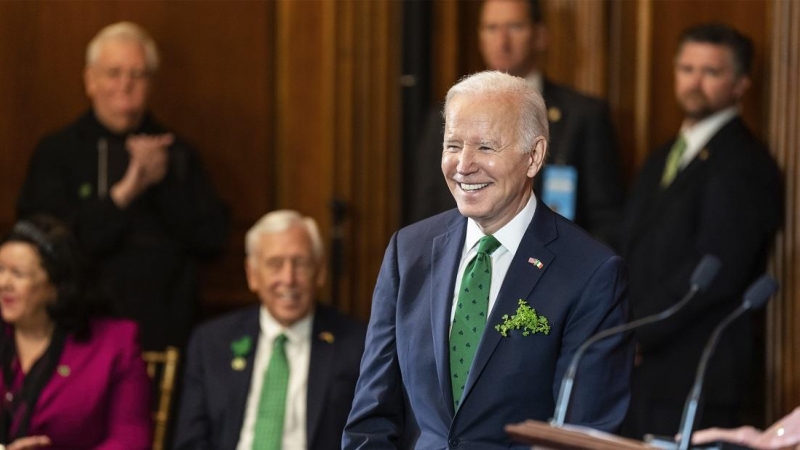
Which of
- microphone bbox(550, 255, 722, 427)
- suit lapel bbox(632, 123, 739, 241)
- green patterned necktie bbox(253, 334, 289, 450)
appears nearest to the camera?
microphone bbox(550, 255, 722, 427)

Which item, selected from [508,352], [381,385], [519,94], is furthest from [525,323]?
[519,94]

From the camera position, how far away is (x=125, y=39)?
5453mm

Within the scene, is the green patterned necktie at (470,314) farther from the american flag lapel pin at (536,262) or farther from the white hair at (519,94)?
the white hair at (519,94)

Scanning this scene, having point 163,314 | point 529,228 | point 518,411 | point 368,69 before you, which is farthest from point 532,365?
point 368,69

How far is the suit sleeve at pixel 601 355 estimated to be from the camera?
3041 millimetres

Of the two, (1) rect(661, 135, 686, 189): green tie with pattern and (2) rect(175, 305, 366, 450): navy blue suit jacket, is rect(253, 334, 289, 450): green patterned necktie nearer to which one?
(2) rect(175, 305, 366, 450): navy blue suit jacket

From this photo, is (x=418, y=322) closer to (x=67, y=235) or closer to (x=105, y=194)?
(x=67, y=235)

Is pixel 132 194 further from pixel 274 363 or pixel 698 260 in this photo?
pixel 698 260

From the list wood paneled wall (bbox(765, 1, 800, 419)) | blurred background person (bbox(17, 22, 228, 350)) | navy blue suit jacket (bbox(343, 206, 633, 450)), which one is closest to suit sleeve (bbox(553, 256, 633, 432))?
navy blue suit jacket (bbox(343, 206, 633, 450))

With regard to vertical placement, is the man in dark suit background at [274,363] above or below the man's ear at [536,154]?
below

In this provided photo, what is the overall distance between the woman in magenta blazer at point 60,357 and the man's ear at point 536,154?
183cm

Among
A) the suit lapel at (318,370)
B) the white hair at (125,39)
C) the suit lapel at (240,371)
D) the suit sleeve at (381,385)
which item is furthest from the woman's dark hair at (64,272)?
the suit sleeve at (381,385)

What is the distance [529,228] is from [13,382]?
6.58 ft

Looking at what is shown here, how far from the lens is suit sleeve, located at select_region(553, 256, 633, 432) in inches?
120
